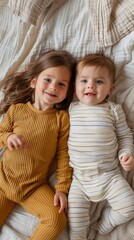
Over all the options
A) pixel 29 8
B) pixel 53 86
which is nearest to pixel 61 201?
pixel 53 86

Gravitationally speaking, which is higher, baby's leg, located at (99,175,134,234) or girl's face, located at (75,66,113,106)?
girl's face, located at (75,66,113,106)

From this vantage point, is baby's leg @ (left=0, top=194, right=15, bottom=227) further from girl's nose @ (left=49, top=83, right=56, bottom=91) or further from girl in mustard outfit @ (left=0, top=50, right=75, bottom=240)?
girl's nose @ (left=49, top=83, right=56, bottom=91)

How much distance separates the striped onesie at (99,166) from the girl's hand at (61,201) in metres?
0.02

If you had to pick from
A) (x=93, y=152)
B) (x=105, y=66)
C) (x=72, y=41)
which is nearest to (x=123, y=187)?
(x=93, y=152)

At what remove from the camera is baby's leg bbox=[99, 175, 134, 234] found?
1137 millimetres

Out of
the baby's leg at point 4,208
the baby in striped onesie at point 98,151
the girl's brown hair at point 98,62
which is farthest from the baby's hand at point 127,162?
the baby's leg at point 4,208

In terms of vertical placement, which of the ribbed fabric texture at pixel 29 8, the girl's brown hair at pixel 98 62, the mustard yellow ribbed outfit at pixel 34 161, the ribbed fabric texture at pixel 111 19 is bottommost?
the mustard yellow ribbed outfit at pixel 34 161

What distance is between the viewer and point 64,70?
4.16 feet

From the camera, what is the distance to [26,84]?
4.44 feet

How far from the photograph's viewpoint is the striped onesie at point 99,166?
1164 millimetres

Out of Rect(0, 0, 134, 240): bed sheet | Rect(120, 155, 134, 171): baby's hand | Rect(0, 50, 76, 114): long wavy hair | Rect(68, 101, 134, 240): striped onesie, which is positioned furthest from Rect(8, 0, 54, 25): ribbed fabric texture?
Rect(120, 155, 134, 171): baby's hand

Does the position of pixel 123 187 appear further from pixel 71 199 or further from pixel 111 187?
pixel 71 199

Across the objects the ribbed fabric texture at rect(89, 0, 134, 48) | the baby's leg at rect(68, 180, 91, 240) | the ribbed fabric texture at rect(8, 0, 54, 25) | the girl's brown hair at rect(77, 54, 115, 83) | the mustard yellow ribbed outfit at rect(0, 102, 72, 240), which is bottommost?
the baby's leg at rect(68, 180, 91, 240)

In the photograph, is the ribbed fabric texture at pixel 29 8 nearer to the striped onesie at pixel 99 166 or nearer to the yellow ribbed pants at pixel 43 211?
the striped onesie at pixel 99 166
